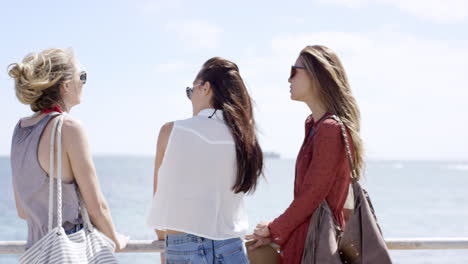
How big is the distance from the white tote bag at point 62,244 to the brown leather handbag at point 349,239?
0.91 metres

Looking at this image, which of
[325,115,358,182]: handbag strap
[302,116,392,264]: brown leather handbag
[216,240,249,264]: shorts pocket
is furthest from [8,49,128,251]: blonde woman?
[325,115,358,182]: handbag strap

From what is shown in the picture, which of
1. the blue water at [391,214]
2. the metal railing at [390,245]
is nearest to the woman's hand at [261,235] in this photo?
the metal railing at [390,245]

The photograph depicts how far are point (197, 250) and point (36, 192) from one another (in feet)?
2.34

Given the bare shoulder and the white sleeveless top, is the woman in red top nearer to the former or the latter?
the white sleeveless top

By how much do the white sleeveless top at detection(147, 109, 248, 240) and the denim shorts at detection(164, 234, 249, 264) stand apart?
3cm

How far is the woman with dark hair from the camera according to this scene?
8.11 feet

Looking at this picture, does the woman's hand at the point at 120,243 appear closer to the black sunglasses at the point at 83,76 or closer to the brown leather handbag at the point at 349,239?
the black sunglasses at the point at 83,76

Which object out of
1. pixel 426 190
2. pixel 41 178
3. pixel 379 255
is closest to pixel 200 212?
pixel 41 178

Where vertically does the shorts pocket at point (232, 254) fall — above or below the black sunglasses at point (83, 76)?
below

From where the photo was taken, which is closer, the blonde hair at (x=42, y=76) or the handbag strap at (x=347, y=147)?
the blonde hair at (x=42, y=76)

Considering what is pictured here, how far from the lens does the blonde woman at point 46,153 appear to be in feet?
7.72

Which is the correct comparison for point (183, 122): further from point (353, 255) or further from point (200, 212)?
point (353, 255)

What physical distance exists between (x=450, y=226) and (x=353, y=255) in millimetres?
24117

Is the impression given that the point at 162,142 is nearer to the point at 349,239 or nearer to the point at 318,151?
the point at 318,151
